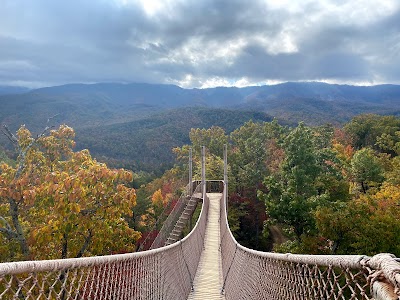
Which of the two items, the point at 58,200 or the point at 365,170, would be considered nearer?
the point at 58,200

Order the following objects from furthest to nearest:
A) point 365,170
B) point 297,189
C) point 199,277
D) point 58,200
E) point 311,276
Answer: point 365,170 → point 297,189 → point 199,277 → point 58,200 → point 311,276

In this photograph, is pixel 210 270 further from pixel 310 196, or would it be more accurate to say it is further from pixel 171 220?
pixel 310 196

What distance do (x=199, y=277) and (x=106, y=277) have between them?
391cm

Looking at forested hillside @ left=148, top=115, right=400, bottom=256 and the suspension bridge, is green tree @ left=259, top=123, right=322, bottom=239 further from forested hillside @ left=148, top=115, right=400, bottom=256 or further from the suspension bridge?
the suspension bridge

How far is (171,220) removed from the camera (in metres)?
9.29

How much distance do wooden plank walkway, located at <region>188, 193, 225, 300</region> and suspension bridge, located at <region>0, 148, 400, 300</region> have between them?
18mm

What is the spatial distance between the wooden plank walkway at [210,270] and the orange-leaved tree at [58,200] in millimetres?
1523

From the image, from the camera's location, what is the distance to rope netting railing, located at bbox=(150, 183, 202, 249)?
7.66 meters

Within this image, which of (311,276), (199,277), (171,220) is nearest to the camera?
(311,276)

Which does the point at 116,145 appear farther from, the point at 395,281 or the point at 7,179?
the point at 395,281

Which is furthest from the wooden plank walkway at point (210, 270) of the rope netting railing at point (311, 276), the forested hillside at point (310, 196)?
the forested hillside at point (310, 196)

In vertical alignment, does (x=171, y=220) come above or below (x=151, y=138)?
above

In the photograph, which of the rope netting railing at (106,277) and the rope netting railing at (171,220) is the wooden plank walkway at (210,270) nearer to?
the rope netting railing at (106,277)

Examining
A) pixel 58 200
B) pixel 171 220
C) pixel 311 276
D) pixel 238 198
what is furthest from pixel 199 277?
pixel 238 198
